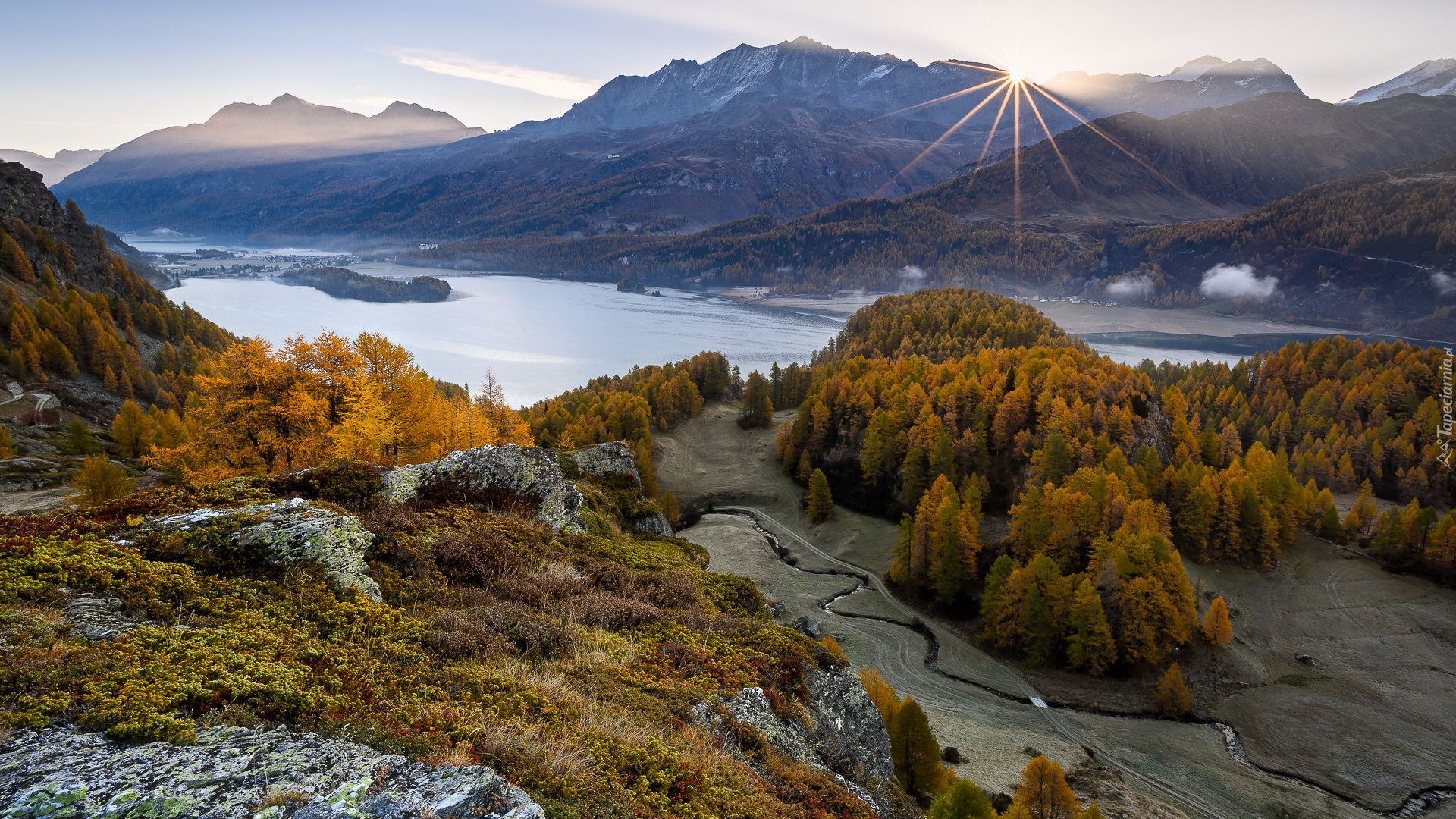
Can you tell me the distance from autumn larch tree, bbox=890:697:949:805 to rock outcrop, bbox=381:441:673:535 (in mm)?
17563

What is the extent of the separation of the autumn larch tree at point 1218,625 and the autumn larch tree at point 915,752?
3360cm

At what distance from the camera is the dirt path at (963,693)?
3656cm

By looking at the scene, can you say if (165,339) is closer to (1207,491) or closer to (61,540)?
(61,540)

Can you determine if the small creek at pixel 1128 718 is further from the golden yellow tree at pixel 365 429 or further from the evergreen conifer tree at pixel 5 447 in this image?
the evergreen conifer tree at pixel 5 447

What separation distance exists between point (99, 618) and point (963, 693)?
50258 millimetres

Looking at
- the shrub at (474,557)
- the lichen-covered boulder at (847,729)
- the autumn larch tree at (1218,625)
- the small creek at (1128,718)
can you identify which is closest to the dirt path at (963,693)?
the small creek at (1128,718)

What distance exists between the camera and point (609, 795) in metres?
7.47

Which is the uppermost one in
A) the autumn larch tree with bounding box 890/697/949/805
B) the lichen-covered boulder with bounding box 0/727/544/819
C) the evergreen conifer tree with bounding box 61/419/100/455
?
the lichen-covered boulder with bounding box 0/727/544/819

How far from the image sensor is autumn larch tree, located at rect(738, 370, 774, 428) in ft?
356

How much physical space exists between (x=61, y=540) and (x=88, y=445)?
172 feet

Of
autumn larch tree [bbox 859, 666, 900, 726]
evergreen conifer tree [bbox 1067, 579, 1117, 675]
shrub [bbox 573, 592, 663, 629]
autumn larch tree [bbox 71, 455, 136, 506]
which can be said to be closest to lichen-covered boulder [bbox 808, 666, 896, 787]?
shrub [bbox 573, 592, 663, 629]

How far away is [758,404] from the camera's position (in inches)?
4286

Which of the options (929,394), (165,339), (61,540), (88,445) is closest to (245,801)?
(61,540)

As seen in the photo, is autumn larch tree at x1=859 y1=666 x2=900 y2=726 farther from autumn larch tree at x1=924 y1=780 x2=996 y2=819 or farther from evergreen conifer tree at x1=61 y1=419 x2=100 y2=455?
evergreen conifer tree at x1=61 y1=419 x2=100 y2=455
